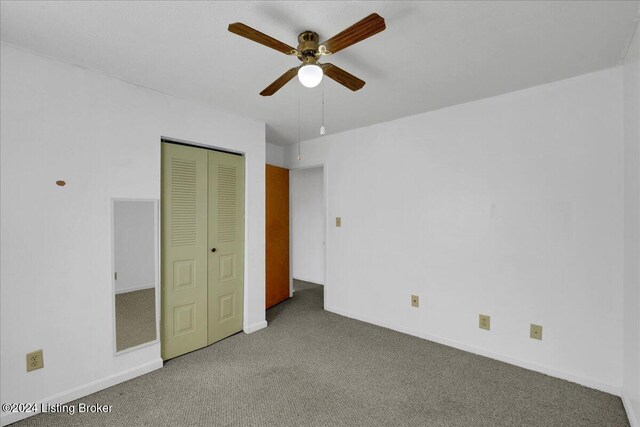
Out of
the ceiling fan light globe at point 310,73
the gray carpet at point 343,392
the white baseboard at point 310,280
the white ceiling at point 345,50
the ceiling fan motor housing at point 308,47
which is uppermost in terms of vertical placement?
Result: the white ceiling at point 345,50

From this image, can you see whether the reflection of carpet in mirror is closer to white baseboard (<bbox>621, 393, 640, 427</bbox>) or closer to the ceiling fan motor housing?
the ceiling fan motor housing

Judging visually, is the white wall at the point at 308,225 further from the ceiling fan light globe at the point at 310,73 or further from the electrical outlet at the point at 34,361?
the electrical outlet at the point at 34,361

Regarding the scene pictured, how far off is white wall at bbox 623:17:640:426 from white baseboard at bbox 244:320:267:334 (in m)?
3.00

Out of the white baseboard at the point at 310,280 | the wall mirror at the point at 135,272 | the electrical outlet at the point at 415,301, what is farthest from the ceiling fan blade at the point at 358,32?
the white baseboard at the point at 310,280

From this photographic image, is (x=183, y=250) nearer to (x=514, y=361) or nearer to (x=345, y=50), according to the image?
(x=345, y=50)

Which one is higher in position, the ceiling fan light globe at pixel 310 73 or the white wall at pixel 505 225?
the ceiling fan light globe at pixel 310 73

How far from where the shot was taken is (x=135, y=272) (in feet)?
7.95

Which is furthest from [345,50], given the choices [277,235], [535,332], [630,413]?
[630,413]

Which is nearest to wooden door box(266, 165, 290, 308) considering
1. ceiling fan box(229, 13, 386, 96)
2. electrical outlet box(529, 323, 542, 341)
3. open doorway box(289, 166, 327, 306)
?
→ open doorway box(289, 166, 327, 306)

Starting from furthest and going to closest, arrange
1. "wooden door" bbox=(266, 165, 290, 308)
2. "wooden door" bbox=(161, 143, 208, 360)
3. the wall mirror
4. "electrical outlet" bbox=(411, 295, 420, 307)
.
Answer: "wooden door" bbox=(266, 165, 290, 308) < "electrical outlet" bbox=(411, 295, 420, 307) < "wooden door" bbox=(161, 143, 208, 360) < the wall mirror

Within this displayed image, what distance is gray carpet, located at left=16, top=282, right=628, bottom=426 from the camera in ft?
6.24

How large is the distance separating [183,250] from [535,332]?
315 cm

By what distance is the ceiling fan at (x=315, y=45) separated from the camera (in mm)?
1342

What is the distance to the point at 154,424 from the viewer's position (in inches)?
72.6
